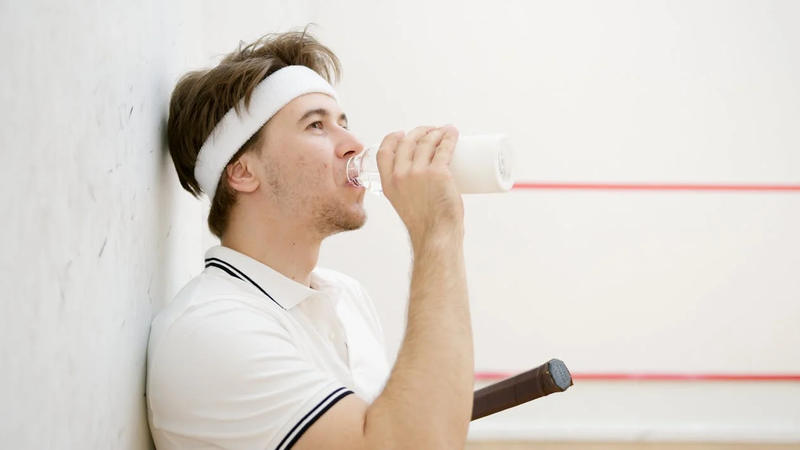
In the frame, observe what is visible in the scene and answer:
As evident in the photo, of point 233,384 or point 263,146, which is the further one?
point 263,146

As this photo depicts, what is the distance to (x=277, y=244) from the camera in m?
1.20

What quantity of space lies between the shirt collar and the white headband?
15 cm

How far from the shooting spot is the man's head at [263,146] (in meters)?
1.20

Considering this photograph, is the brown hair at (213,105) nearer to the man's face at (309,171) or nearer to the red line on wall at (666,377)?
the man's face at (309,171)

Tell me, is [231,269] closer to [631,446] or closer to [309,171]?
[309,171]

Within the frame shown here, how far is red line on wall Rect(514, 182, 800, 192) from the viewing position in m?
2.26

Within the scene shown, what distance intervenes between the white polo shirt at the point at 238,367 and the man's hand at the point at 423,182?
0.22 meters

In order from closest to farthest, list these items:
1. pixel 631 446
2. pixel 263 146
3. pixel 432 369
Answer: pixel 432 369 → pixel 263 146 → pixel 631 446

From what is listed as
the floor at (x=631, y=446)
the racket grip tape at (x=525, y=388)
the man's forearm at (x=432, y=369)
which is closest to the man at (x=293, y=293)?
the man's forearm at (x=432, y=369)

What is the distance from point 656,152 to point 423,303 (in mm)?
1573

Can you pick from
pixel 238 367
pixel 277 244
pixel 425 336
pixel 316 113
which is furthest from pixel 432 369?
pixel 316 113

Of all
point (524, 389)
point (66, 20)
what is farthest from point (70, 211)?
point (524, 389)

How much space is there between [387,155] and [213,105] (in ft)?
1.15

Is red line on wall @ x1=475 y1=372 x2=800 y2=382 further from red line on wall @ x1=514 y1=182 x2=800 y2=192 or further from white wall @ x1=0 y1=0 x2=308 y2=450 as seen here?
white wall @ x1=0 y1=0 x2=308 y2=450
